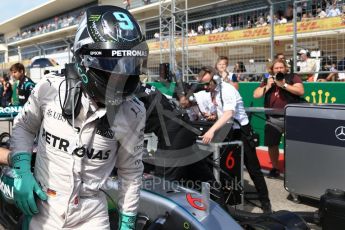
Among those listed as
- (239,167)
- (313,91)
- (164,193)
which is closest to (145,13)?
(313,91)

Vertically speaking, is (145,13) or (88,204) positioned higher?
(145,13)

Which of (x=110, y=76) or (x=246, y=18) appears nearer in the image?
(x=110, y=76)

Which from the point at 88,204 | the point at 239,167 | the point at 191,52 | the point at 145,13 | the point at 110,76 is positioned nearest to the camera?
the point at 110,76

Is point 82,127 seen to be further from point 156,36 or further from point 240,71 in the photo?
point 156,36

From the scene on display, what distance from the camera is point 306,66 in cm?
674

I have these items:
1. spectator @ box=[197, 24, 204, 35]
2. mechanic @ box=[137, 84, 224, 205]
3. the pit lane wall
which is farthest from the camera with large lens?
spectator @ box=[197, 24, 204, 35]

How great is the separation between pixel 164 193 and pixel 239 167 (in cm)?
224

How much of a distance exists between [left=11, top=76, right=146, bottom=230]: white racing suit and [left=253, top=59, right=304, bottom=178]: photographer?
3925 millimetres

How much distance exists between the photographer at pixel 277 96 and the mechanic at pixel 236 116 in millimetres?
1050

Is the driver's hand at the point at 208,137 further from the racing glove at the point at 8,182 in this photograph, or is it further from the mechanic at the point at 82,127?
the racing glove at the point at 8,182

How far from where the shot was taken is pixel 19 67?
8414 mm

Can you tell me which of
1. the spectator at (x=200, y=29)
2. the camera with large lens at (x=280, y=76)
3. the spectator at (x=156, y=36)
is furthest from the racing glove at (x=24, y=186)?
the spectator at (x=156, y=36)

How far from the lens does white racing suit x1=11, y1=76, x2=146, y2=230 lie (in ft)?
5.68

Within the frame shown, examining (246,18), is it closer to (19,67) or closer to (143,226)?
(19,67)
